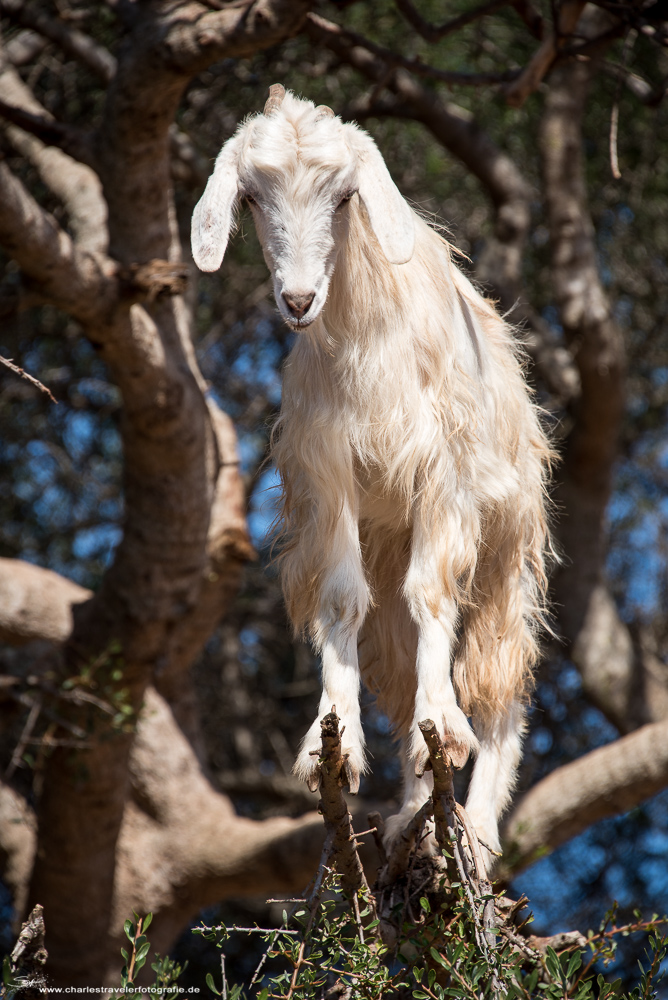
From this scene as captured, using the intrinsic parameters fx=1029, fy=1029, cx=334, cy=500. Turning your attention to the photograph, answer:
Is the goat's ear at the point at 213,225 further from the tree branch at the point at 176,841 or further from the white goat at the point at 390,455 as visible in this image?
the tree branch at the point at 176,841

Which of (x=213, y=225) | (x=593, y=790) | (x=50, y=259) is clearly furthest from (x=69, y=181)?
(x=593, y=790)

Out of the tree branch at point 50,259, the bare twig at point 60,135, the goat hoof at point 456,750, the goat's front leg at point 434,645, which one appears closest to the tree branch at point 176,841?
the tree branch at point 50,259

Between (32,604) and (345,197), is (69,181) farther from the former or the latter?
(345,197)

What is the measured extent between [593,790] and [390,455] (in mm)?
3102

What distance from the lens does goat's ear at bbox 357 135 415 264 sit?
2523 mm

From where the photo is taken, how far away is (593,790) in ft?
17.1

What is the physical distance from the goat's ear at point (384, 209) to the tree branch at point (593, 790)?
11.3 ft

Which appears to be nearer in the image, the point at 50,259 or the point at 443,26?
the point at 50,259

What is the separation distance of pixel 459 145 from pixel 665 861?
5621 mm

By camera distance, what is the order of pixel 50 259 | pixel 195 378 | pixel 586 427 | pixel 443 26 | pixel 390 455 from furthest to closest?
pixel 586 427 < pixel 195 378 < pixel 443 26 < pixel 50 259 < pixel 390 455

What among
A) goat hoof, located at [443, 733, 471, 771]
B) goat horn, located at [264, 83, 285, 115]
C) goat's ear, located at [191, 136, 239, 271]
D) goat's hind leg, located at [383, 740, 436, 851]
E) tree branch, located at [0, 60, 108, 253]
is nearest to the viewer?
goat hoof, located at [443, 733, 471, 771]

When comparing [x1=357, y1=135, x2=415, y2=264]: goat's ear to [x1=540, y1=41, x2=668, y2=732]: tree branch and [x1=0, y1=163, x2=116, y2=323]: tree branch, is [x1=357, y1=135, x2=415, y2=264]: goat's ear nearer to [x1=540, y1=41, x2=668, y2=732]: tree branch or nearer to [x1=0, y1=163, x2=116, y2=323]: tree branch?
[x1=0, y1=163, x2=116, y2=323]: tree branch

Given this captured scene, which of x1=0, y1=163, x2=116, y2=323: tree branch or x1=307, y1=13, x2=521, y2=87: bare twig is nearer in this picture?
x1=0, y1=163, x2=116, y2=323: tree branch

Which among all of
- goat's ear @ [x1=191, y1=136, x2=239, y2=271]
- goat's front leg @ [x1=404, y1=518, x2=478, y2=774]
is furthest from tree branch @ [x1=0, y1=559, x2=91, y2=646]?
goat's ear @ [x1=191, y1=136, x2=239, y2=271]
